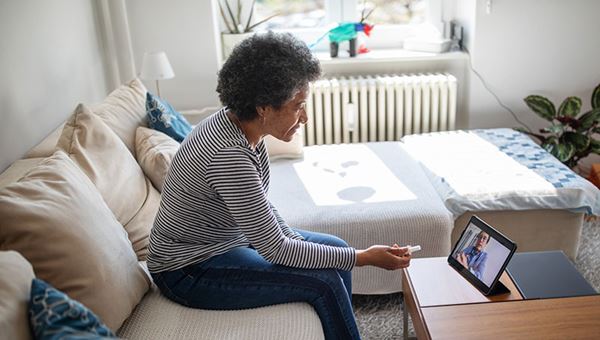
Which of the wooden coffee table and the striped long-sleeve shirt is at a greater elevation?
the striped long-sleeve shirt

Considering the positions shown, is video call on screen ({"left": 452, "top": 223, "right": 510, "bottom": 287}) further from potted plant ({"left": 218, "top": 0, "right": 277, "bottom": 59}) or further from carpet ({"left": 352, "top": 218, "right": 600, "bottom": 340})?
potted plant ({"left": 218, "top": 0, "right": 277, "bottom": 59})

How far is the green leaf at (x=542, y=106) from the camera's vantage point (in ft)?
9.80

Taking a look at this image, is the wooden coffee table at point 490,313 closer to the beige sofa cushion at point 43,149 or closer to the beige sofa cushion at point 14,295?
the beige sofa cushion at point 14,295

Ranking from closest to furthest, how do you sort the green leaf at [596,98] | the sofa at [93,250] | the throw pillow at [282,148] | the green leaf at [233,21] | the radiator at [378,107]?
1. the sofa at [93,250]
2. the throw pillow at [282,148]
3. the green leaf at [596,98]
4. the radiator at [378,107]
5. the green leaf at [233,21]

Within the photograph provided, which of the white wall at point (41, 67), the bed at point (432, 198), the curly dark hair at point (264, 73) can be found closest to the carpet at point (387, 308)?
the bed at point (432, 198)

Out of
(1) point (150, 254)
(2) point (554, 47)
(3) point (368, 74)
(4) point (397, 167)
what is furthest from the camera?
(3) point (368, 74)

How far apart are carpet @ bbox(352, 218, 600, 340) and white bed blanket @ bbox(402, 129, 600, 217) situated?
1.06 ft

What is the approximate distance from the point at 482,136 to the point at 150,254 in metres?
1.89

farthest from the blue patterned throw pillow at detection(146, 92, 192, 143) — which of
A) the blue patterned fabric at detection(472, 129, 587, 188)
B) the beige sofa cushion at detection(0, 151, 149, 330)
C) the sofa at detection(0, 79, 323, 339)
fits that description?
the blue patterned fabric at detection(472, 129, 587, 188)

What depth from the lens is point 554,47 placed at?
3092 mm

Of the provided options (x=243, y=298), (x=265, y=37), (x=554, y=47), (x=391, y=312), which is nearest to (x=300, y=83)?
(x=265, y=37)

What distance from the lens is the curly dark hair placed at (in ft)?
4.65

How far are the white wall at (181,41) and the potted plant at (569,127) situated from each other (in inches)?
66.8

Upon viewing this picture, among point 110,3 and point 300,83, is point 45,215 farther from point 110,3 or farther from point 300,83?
point 110,3
